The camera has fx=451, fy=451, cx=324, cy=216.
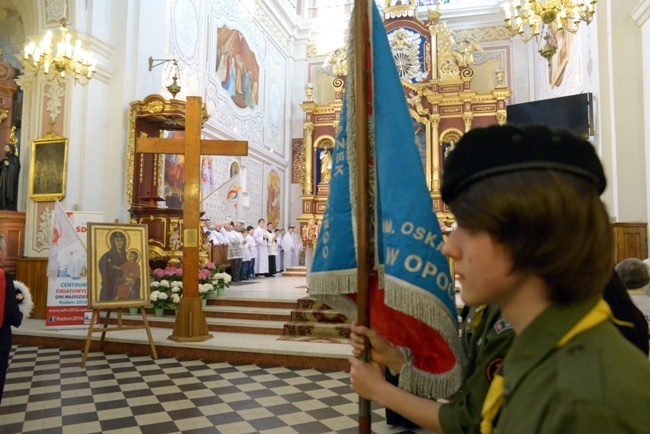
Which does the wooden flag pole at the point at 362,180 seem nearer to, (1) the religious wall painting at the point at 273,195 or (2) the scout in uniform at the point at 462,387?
(2) the scout in uniform at the point at 462,387

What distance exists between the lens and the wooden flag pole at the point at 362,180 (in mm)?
1307

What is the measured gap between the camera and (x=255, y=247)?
12633 millimetres

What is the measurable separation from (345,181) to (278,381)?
3.67 m

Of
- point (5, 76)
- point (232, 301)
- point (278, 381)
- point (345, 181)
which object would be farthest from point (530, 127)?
point (5, 76)

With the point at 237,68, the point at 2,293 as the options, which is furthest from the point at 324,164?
the point at 2,293

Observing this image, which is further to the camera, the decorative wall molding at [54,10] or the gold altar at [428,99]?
the gold altar at [428,99]

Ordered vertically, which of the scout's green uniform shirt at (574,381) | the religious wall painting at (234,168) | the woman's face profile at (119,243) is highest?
the religious wall painting at (234,168)

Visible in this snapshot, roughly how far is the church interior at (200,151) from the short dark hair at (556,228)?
539 millimetres

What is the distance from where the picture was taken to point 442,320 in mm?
1223

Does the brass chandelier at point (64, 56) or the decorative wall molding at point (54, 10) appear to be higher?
the decorative wall molding at point (54, 10)

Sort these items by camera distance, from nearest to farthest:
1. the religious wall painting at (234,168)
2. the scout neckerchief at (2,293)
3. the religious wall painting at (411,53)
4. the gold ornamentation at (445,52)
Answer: the scout neckerchief at (2,293), the religious wall painting at (234,168), the gold ornamentation at (445,52), the religious wall painting at (411,53)

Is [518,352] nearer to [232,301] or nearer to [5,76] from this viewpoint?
[232,301]

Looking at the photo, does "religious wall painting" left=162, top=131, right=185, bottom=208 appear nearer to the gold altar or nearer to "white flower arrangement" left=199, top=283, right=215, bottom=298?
"white flower arrangement" left=199, top=283, right=215, bottom=298

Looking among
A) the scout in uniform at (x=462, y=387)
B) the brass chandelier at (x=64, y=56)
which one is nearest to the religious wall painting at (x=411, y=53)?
the brass chandelier at (x=64, y=56)
